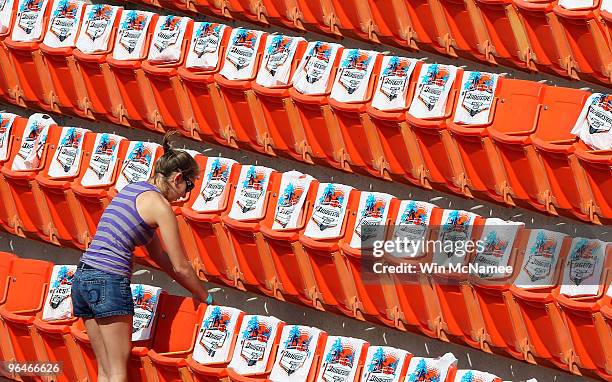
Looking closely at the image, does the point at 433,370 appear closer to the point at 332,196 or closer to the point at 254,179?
the point at 332,196

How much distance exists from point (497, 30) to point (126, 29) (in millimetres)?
1198

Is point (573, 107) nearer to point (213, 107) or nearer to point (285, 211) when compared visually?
point (285, 211)

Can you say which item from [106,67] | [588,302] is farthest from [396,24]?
[588,302]

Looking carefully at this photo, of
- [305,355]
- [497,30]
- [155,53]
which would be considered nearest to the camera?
[305,355]

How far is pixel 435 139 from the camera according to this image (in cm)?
382

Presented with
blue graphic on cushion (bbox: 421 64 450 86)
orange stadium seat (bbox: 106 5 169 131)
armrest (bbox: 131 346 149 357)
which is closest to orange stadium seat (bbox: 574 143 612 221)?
blue graphic on cushion (bbox: 421 64 450 86)

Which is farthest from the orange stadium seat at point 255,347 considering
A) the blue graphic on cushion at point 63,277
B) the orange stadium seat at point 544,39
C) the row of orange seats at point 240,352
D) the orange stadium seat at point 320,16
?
the orange stadium seat at point 320,16

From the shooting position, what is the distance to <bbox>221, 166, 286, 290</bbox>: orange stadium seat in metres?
3.83

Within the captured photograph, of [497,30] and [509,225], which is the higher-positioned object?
[497,30]

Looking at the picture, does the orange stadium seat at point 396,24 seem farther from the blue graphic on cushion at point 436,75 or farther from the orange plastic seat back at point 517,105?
the orange plastic seat back at point 517,105

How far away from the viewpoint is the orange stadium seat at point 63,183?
4.14 meters

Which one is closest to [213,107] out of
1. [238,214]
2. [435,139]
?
[238,214]

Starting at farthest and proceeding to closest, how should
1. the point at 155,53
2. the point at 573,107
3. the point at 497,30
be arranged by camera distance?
the point at 155,53 → the point at 497,30 → the point at 573,107

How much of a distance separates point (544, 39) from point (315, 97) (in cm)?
68
